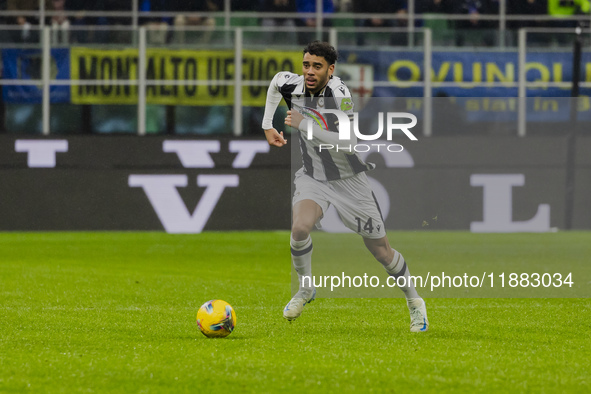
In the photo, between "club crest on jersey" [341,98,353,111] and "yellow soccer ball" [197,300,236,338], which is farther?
"club crest on jersey" [341,98,353,111]

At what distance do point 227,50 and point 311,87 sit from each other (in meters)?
11.2

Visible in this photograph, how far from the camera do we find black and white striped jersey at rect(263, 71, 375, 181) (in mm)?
7547

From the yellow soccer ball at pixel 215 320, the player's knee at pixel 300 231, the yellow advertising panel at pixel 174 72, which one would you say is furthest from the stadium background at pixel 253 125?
the yellow soccer ball at pixel 215 320

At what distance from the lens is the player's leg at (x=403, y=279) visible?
755cm

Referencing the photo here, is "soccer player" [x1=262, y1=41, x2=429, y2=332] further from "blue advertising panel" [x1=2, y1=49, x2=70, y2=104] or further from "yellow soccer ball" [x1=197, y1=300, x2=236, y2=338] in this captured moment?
"blue advertising panel" [x1=2, y1=49, x2=70, y2=104]

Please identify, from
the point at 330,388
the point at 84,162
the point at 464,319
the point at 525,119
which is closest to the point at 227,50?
the point at 84,162

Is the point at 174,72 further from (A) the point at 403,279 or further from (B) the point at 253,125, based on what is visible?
(A) the point at 403,279

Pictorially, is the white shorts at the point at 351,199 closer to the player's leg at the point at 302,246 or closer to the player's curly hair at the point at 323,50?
the player's leg at the point at 302,246

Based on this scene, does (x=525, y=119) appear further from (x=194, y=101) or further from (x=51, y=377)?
(x=51, y=377)

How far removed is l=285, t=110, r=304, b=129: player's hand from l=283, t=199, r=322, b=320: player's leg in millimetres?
558

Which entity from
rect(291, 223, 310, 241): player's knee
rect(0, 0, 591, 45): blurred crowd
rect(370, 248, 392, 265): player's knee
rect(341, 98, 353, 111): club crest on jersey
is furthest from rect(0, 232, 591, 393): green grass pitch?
rect(0, 0, 591, 45): blurred crowd

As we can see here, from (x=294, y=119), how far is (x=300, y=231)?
2.55 ft

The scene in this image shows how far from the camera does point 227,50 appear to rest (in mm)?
18609

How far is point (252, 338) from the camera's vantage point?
282 inches
